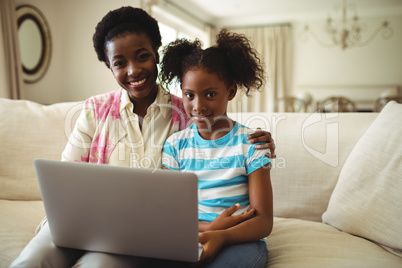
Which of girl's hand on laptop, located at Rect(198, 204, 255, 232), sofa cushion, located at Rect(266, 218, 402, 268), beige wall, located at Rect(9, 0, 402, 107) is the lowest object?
sofa cushion, located at Rect(266, 218, 402, 268)

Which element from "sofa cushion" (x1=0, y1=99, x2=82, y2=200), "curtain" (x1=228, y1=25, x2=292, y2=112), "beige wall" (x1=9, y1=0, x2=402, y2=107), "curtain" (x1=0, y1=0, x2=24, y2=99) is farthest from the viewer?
"curtain" (x1=228, y1=25, x2=292, y2=112)

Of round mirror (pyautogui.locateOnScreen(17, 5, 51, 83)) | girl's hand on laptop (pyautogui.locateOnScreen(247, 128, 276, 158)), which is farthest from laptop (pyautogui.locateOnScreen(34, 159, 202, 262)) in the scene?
round mirror (pyautogui.locateOnScreen(17, 5, 51, 83))

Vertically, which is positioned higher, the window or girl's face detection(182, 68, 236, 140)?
the window

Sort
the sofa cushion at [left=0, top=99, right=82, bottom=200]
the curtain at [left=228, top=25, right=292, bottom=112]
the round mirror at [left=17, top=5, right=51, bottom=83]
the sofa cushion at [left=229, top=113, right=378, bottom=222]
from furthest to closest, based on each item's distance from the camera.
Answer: the curtain at [left=228, top=25, right=292, bottom=112], the round mirror at [left=17, top=5, right=51, bottom=83], the sofa cushion at [left=0, top=99, right=82, bottom=200], the sofa cushion at [left=229, top=113, right=378, bottom=222]

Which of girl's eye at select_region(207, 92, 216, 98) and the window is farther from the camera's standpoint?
the window

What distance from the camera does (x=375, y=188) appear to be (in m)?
1.12

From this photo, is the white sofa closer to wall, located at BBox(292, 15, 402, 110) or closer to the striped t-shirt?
the striped t-shirt

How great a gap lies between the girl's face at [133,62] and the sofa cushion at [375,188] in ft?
2.58

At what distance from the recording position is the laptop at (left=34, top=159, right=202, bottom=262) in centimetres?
68

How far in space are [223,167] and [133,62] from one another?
0.45m

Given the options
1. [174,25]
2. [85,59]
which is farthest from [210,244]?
[174,25]

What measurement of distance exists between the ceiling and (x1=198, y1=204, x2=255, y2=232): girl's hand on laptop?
4557 mm

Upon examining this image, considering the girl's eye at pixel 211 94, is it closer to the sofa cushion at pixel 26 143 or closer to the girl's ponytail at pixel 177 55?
the girl's ponytail at pixel 177 55

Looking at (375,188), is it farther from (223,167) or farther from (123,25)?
(123,25)
